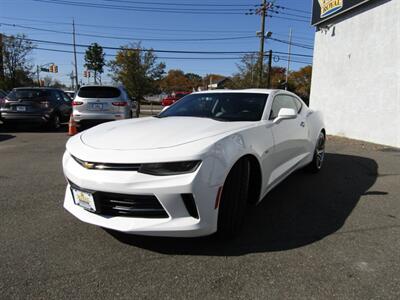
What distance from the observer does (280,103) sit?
4312 millimetres

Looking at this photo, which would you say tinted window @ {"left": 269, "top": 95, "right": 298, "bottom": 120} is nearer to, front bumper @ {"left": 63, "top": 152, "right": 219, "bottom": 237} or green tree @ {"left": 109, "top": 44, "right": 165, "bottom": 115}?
front bumper @ {"left": 63, "top": 152, "right": 219, "bottom": 237}

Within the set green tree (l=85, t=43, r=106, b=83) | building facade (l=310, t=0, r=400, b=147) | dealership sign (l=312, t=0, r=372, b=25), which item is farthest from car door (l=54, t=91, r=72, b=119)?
green tree (l=85, t=43, r=106, b=83)

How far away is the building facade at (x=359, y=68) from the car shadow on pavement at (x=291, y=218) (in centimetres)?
441

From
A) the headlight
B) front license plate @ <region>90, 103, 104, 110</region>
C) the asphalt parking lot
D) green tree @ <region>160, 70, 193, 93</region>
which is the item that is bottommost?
the asphalt parking lot

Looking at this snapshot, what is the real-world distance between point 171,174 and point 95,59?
55.2 m

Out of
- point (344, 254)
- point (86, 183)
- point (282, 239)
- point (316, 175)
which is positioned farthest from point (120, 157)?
point (316, 175)

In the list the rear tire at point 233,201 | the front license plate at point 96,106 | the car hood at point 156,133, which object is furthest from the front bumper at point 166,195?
the front license plate at point 96,106

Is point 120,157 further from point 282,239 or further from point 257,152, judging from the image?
point 282,239

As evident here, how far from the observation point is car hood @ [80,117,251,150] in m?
2.71

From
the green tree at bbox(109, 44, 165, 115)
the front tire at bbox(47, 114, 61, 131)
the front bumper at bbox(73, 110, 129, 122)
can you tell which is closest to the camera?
the front bumper at bbox(73, 110, 129, 122)

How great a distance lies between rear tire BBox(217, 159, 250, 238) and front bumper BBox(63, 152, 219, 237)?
6.3 inches

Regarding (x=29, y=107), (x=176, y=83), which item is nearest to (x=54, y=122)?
(x=29, y=107)

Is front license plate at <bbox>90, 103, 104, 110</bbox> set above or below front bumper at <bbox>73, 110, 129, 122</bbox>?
above

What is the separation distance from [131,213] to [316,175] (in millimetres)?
3840
